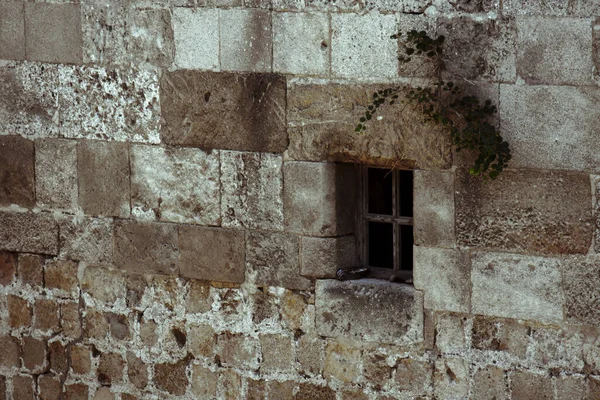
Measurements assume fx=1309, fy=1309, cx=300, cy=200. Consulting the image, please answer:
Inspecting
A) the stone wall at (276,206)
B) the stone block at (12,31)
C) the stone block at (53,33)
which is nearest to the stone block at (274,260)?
the stone wall at (276,206)

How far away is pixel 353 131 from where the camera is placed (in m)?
6.79

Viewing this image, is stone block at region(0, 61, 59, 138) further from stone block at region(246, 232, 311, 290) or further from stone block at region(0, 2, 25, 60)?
stone block at region(246, 232, 311, 290)

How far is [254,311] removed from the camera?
7.29m

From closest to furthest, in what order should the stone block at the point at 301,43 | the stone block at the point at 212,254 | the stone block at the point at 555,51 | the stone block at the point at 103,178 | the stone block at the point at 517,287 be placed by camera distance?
the stone block at the point at 555,51 → the stone block at the point at 517,287 → the stone block at the point at 301,43 → the stone block at the point at 212,254 → the stone block at the point at 103,178

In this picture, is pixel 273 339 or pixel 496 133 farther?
pixel 273 339

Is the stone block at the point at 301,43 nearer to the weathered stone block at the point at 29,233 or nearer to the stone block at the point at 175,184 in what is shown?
the stone block at the point at 175,184

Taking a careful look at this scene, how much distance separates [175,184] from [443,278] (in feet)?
5.51

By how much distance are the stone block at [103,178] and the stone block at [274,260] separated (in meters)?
0.86

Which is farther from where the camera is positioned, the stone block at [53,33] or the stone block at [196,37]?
the stone block at [53,33]

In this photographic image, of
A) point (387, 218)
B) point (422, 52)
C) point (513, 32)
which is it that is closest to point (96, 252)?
point (387, 218)

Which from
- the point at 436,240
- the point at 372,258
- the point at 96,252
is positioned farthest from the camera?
the point at 96,252

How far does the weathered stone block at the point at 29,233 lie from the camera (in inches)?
311

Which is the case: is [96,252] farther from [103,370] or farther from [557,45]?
[557,45]

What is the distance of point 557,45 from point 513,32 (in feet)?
0.75
